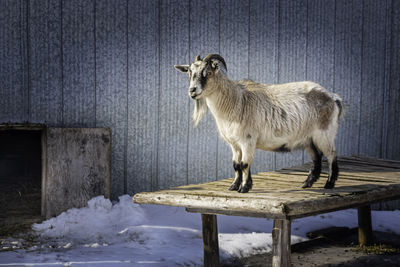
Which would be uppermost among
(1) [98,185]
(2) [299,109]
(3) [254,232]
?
(2) [299,109]

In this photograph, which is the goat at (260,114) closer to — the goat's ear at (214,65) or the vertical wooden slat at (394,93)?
the goat's ear at (214,65)

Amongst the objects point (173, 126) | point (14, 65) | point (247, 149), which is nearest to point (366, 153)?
point (173, 126)

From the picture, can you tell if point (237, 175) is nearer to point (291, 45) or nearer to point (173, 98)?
point (173, 98)

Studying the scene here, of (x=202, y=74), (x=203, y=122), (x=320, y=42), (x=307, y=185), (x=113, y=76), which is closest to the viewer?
(x=202, y=74)

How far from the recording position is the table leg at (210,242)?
471 centimetres

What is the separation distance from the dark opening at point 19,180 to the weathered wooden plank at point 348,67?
4784mm

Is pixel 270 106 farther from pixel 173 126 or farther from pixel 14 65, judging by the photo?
pixel 14 65

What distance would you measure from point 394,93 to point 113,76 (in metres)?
4.58

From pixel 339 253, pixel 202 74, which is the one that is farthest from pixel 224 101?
pixel 339 253

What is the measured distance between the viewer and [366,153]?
7762 mm

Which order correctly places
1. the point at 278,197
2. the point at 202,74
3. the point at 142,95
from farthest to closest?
the point at 142,95 < the point at 202,74 < the point at 278,197

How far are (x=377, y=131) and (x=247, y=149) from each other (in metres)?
4.39

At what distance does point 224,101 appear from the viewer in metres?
4.23

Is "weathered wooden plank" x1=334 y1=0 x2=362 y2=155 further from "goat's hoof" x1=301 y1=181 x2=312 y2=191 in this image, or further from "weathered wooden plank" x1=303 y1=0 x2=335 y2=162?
"goat's hoof" x1=301 y1=181 x2=312 y2=191
